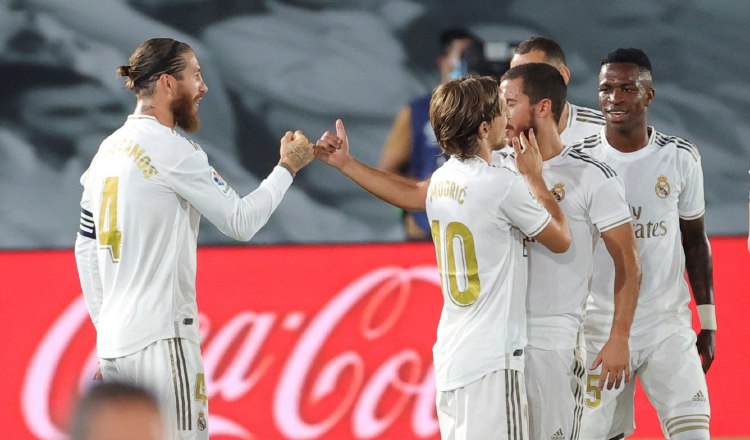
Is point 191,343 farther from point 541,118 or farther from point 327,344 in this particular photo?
point 327,344

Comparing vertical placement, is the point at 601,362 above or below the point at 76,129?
below

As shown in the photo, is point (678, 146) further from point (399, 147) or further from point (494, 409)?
point (399, 147)

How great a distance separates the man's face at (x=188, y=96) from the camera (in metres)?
4.12

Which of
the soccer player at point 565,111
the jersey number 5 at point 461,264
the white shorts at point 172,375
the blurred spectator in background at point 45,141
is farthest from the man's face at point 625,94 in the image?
the blurred spectator in background at point 45,141

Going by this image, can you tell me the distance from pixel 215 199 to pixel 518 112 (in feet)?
3.32

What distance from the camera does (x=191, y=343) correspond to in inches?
159

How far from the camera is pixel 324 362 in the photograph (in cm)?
629

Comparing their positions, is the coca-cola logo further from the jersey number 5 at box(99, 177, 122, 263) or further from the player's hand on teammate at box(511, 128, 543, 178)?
the player's hand on teammate at box(511, 128, 543, 178)

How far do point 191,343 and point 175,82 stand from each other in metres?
0.84

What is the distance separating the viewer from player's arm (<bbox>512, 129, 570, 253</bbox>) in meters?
3.79

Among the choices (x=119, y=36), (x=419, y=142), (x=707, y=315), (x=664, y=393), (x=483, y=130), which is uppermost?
(x=119, y=36)

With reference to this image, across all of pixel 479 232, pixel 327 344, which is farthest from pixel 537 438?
pixel 327 344

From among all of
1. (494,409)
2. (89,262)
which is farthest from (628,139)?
(89,262)

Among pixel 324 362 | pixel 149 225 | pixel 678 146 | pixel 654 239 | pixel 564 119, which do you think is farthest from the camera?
pixel 324 362
